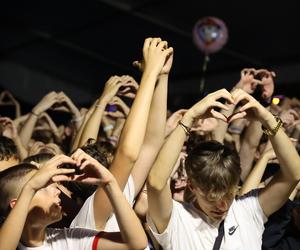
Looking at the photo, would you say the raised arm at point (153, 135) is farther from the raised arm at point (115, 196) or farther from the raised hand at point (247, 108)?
the raised arm at point (115, 196)

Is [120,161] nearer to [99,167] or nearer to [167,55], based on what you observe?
[99,167]

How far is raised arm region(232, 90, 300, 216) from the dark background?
3.82 meters

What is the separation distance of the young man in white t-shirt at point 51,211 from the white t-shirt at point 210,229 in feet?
0.82

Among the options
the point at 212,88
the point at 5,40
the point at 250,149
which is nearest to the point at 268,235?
the point at 250,149

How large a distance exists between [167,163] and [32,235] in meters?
0.47

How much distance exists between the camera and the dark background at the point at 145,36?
591 cm

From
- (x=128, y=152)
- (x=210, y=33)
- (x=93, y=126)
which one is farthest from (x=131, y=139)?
(x=210, y=33)

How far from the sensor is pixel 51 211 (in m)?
1.62

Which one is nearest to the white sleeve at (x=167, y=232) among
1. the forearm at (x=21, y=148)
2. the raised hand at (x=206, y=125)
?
the raised hand at (x=206, y=125)

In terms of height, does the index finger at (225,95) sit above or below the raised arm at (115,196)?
above

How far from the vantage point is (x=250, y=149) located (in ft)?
9.23

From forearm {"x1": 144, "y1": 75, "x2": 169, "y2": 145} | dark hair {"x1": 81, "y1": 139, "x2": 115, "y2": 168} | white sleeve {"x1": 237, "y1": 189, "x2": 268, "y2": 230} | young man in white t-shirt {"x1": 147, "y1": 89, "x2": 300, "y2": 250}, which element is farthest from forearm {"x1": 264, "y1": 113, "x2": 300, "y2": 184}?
dark hair {"x1": 81, "y1": 139, "x2": 115, "y2": 168}

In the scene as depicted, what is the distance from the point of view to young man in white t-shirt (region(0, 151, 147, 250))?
4.73 ft

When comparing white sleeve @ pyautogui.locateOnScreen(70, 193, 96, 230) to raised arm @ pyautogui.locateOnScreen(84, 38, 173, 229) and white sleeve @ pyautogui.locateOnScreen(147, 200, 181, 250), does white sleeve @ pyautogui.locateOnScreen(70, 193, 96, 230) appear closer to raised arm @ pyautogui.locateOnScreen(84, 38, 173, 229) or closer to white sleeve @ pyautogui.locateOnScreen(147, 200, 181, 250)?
raised arm @ pyautogui.locateOnScreen(84, 38, 173, 229)
